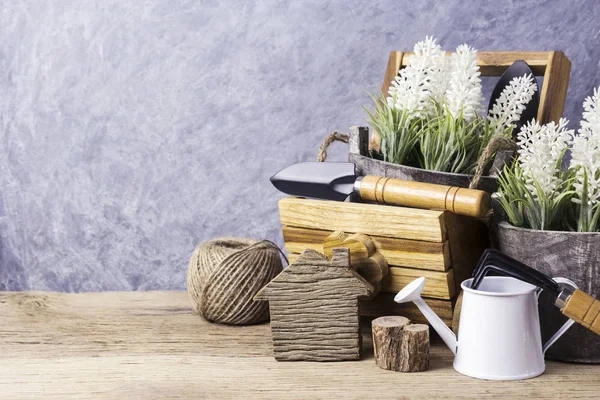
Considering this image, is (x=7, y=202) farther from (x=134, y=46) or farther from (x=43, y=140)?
(x=134, y=46)

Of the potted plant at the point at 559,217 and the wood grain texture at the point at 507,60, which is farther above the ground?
the wood grain texture at the point at 507,60

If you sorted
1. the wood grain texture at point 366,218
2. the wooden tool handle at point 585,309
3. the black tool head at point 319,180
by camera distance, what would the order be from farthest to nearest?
the black tool head at point 319,180
the wood grain texture at point 366,218
the wooden tool handle at point 585,309

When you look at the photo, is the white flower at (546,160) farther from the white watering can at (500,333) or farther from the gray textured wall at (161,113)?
the gray textured wall at (161,113)

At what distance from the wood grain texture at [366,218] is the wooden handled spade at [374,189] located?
0.01 m

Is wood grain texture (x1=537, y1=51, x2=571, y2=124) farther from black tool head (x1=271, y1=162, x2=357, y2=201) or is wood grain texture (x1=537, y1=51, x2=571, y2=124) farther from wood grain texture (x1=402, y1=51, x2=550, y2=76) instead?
black tool head (x1=271, y1=162, x2=357, y2=201)

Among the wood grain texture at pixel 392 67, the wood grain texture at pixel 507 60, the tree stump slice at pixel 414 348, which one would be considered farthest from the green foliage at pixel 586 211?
the wood grain texture at pixel 392 67

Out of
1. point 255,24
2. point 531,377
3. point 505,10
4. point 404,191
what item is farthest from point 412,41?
point 531,377

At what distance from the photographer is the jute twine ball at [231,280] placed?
1.06 meters

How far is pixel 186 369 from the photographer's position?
2.95ft

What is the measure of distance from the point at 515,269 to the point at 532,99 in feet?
1.24

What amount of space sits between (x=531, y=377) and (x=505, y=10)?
0.69 m

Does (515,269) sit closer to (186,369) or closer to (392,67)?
(186,369)

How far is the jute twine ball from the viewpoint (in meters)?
1.06

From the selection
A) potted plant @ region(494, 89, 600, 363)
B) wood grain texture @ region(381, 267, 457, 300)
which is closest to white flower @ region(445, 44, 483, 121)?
potted plant @ region(494, 89, 600, 363)
